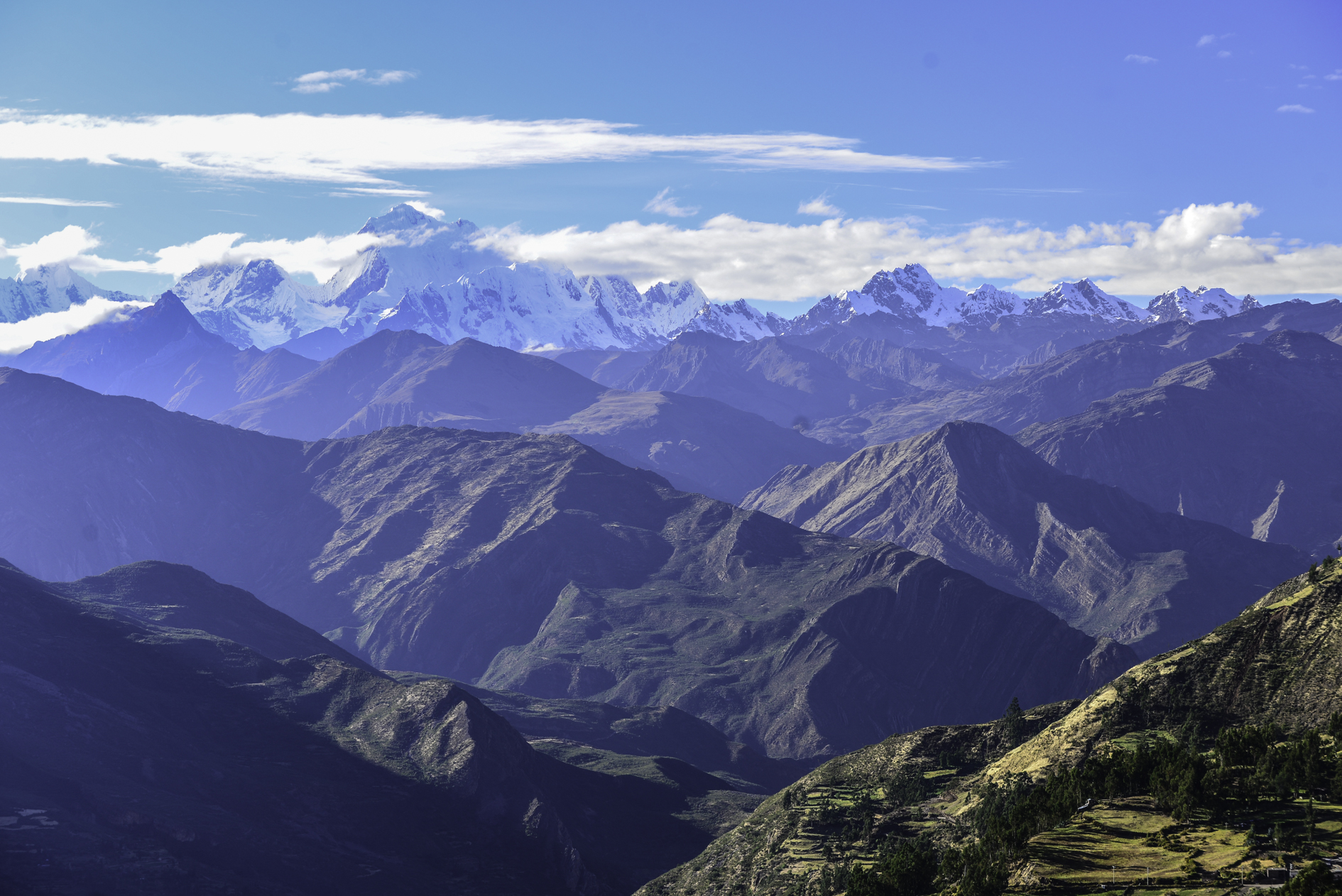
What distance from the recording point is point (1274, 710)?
149 meters

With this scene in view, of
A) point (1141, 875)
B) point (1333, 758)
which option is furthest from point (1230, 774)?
point (1141, 875)

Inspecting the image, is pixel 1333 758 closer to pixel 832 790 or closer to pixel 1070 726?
pixel 1070 726

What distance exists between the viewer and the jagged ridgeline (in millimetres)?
114875

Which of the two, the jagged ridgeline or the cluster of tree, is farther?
the cluster of tree

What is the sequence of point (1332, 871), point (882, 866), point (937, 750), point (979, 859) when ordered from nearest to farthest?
point (1332, 871) → point (979, 859) → point (882, 866) → point (937, 750)

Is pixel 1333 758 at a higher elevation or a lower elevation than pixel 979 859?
higher

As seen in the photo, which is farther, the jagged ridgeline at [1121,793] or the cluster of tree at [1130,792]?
the cluster of tree at [1130,792]

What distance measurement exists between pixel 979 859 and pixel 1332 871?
33.2 meters

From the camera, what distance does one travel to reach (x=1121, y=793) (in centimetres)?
13488

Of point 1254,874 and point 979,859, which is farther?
point 979,859

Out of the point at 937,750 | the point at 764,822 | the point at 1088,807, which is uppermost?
the point at 1088,807

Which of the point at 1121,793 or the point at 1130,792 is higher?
the point at 1130,792

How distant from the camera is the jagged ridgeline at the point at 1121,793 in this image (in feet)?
377

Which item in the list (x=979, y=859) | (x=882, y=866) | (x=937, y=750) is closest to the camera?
(x=979, y=859)
